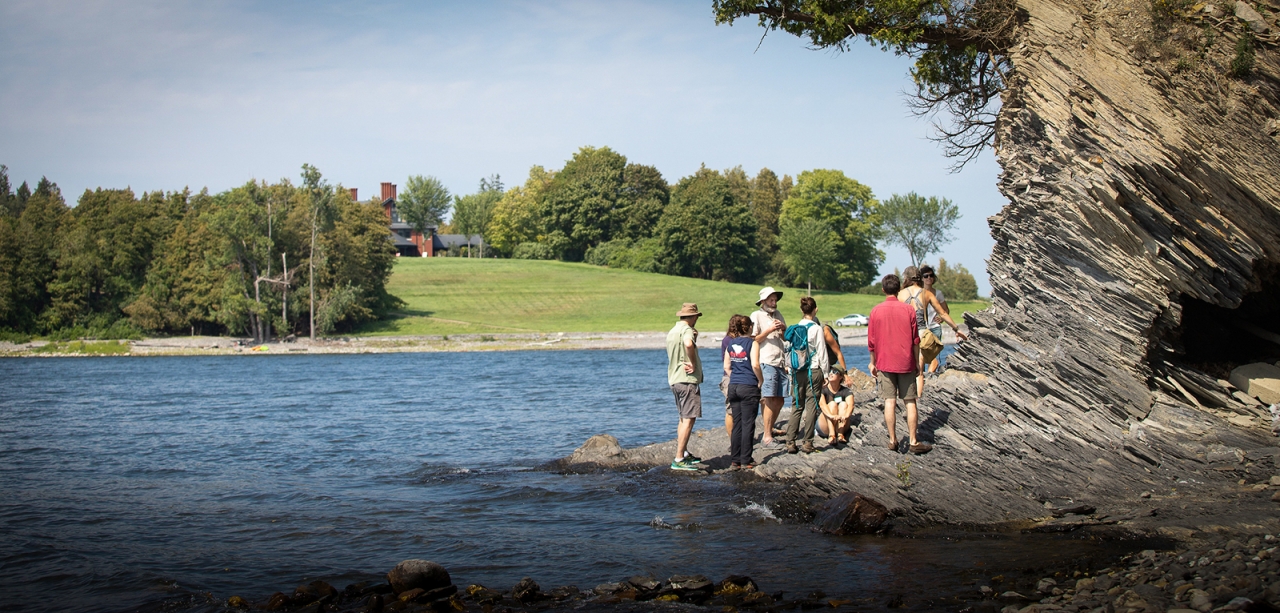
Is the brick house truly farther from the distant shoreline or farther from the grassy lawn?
the distant shoreline

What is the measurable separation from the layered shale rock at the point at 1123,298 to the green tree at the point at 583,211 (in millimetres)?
99669

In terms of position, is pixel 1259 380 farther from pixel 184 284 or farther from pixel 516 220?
pixel 516 220

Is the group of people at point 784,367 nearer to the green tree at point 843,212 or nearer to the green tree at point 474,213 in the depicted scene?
the green tree at point 843,212

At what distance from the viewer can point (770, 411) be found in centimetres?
1302

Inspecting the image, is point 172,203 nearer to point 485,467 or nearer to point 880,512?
point 485,467

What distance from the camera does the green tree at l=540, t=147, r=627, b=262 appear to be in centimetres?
11119

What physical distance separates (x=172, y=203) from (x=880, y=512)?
81.1 meters

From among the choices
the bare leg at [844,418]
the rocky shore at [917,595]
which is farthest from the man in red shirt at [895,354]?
the rocky shore at [917,595]

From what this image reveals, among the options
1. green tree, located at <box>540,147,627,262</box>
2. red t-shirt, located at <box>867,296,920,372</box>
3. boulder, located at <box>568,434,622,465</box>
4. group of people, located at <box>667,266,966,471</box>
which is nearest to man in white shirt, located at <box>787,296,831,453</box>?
group of people, located at <box>667,266,966,471</box>

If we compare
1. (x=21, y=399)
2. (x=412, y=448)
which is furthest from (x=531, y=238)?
(x=412, y=448)

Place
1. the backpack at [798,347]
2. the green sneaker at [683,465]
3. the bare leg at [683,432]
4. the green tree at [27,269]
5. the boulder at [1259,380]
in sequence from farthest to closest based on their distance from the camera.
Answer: the green tree at [27,269] → the green sneaker at [683,465] → the bare leg at [683,432] → the backpack at [798,347] → the boulder at [1259,380]

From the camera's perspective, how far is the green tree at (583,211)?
111188 mm

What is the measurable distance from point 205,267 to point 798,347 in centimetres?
6707

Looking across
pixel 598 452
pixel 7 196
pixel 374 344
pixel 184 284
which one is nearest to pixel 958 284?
pixel 374 344
